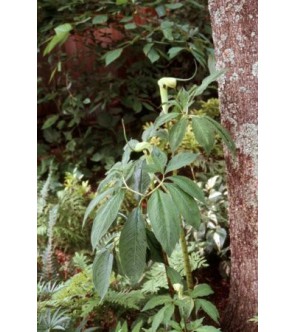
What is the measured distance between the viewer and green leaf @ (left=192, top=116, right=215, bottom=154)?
1.19 meters

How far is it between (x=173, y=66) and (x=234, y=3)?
172cm

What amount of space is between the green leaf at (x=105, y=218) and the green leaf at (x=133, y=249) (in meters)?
0.05

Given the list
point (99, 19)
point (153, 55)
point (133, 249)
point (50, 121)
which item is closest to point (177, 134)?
point (133, 249)

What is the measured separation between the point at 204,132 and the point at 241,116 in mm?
223

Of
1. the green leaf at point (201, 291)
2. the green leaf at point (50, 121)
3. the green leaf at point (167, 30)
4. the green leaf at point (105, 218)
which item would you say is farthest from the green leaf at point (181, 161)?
the green leaf at point (50, 121)

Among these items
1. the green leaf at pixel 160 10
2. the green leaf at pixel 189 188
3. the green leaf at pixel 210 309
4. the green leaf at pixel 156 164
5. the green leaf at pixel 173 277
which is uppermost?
the green leaf at pixel 156 164

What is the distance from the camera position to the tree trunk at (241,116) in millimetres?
1356

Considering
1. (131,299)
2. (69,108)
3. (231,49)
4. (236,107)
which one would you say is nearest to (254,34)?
(231,49)

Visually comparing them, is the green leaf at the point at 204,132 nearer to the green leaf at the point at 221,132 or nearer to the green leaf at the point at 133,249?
the green leaf at the point at 221,132

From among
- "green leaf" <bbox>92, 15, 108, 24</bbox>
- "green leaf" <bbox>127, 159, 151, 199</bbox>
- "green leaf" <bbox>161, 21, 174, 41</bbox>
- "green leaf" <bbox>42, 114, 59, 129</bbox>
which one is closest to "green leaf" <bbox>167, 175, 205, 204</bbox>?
"green leaf" <bbox>127, 159, 151, 199</bbox>

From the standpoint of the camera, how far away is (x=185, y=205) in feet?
3.77

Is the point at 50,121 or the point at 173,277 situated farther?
the point at 50,121

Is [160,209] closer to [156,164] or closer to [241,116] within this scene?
[156,164]
